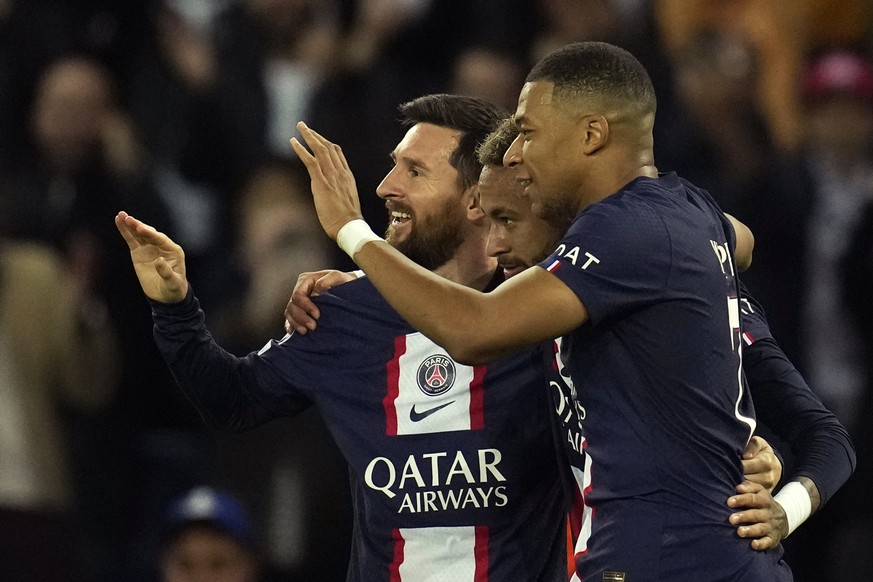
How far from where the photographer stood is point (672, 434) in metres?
3.06

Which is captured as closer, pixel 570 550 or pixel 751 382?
pixel 570 550

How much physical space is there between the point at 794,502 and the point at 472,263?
3.87ft

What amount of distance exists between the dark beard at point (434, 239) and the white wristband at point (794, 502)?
117 cm

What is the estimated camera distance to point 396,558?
148 inches

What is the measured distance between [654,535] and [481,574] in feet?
2.52

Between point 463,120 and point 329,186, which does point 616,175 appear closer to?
point 329,186

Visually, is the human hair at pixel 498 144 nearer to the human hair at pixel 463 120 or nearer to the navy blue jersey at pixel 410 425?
the human hair at pixel 463 120

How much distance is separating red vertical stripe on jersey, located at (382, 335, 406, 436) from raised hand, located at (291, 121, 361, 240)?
632 millimetres

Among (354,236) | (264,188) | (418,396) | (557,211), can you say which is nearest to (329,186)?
(354,236)

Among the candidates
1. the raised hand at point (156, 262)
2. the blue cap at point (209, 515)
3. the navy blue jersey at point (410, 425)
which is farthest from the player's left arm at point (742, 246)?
the blue cap at point (209, 515)

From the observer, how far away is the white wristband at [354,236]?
322 cm

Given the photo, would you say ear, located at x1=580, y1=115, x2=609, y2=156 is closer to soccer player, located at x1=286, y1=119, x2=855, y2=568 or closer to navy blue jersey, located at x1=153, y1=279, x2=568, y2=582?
soccer player, located at x1=286, y1=119, x2=855, y2=568

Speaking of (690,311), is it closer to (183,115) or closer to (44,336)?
(44,336)

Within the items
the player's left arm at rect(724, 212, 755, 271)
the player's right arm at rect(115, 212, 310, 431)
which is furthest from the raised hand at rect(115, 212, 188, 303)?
A: the player's left arm at rect(724, 212, 755, 271)
